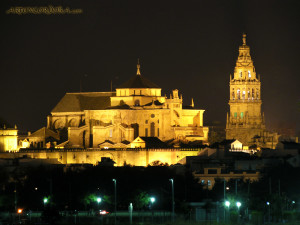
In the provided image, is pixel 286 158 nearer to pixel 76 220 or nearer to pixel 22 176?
pixel 22 176

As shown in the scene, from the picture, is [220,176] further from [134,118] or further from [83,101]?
[83,101]

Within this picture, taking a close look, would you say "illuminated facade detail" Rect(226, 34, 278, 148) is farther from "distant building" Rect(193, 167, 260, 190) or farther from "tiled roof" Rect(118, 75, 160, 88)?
"distant building" Rect(193, 167, 260, 190)

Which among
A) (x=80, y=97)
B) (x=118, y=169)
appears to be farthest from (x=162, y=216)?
(x=80, y=97)

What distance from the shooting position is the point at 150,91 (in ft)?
585

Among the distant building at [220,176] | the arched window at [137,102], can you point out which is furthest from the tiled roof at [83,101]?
the distant building at [220,176]

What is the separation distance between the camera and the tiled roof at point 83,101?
17955 centimetres

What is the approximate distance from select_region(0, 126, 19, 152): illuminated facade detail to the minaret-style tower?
2463cm

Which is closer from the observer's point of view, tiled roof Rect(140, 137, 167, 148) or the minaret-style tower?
tiled roof Rect(140, 137, 167, 148)

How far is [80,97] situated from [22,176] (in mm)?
45041

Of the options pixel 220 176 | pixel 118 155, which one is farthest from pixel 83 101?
pixel 220 176

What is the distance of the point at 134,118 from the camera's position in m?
173

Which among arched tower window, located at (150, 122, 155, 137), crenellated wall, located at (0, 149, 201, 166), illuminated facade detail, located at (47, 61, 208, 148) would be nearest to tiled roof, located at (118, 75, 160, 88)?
illuminated facade detail, located at (47, 61, 208, 148)

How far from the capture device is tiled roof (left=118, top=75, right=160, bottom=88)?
178 m

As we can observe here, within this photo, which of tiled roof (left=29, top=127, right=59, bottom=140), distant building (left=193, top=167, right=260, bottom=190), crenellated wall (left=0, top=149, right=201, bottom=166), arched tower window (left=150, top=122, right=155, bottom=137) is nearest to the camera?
distant building (left=193, top=167, right=260, bottom=190)
